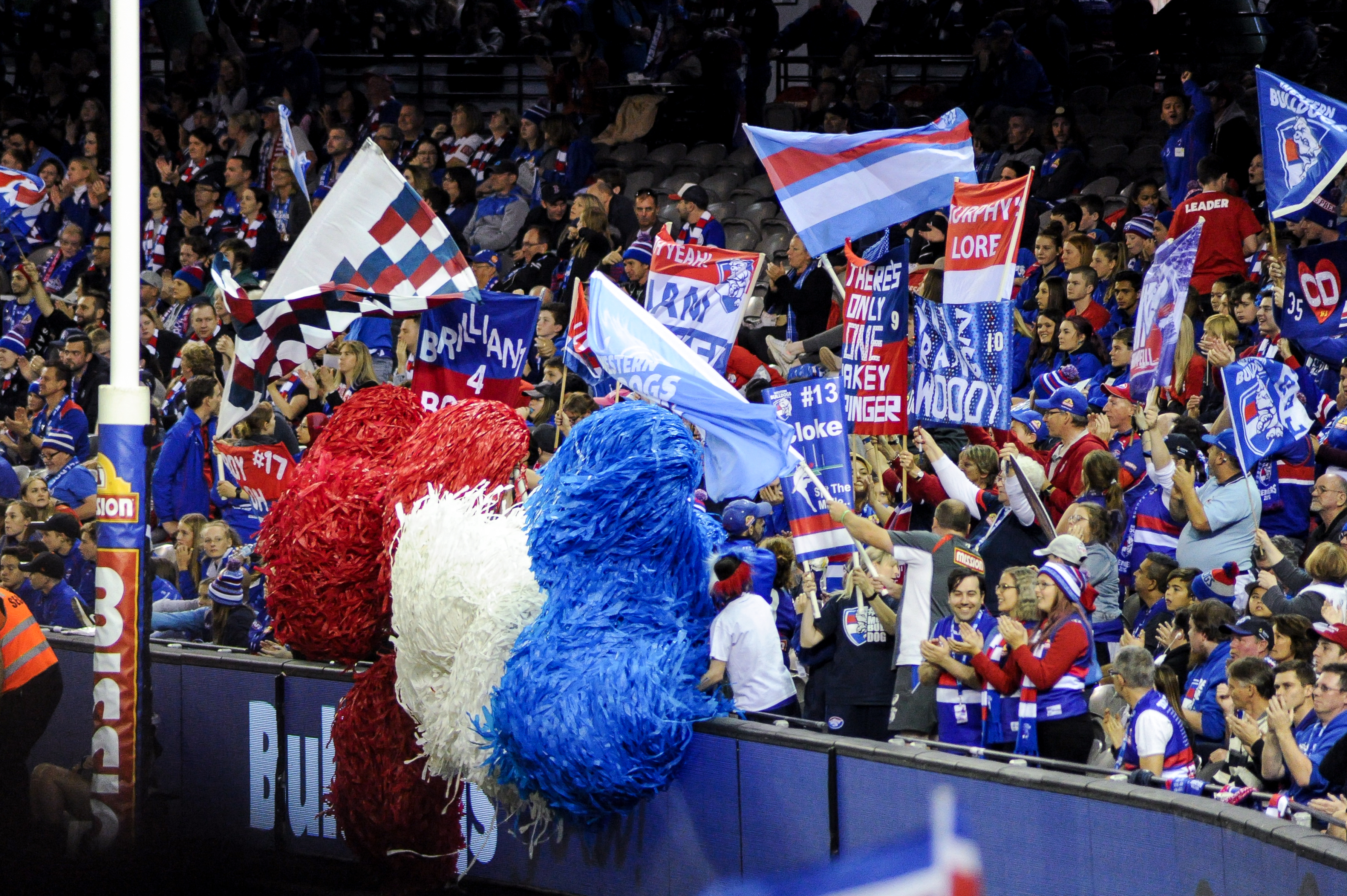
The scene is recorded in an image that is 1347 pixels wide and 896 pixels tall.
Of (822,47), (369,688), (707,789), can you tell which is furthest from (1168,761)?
(822,47)

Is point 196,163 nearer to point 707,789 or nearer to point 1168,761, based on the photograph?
point 707,789

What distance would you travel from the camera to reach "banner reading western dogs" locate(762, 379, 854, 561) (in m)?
8.57

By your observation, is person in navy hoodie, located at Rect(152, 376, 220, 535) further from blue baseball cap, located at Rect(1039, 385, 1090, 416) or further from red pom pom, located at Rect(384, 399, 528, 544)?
blue baseball cap, located at Rect(1039, 385, 1090, 416)

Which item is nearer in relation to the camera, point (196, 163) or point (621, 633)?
point (621, 633)

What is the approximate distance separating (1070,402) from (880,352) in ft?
3.49

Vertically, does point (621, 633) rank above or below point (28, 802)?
above

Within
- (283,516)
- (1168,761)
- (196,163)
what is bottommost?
(1168,761)

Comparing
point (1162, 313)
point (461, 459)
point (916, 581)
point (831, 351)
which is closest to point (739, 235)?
point (831, 351)

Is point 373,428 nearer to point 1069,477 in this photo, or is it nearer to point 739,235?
point 1069,477

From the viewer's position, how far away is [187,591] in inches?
437

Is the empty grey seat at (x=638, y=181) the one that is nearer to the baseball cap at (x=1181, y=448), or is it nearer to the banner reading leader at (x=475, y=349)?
the banner reading leader at (x=475, y=349)

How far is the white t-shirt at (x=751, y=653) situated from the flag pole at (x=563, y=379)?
75.4 inches

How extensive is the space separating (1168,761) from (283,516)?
3.76m

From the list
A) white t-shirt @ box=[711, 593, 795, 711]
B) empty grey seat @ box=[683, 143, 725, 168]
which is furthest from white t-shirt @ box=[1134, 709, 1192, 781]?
empty grey seat @ box=[683, 143, 725, 168]
